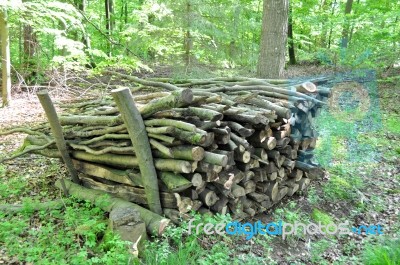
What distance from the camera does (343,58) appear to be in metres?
11.8

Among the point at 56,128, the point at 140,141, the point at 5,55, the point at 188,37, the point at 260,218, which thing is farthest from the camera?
the point at 188,37

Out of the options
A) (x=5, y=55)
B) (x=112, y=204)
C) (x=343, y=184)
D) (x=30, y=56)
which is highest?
(x=5, y=55)

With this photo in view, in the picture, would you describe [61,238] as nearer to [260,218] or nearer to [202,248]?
[202,248]

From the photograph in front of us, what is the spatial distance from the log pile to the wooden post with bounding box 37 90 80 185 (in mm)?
115

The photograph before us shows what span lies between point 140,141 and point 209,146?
75cm

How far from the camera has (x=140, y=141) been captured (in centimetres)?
358

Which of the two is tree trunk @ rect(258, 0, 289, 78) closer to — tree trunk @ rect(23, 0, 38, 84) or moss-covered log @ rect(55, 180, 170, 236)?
moss-covered log @ rect(55, 180, 170, 236)

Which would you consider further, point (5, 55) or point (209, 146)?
point (5, 55)

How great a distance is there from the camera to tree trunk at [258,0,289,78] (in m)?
6.88

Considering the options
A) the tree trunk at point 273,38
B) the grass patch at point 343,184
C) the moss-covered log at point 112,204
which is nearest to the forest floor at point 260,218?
the grass patch at point 343,184

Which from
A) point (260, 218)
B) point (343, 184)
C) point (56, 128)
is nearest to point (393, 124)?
point (343, 184)

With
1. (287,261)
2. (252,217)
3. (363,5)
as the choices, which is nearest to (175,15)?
(252,217)

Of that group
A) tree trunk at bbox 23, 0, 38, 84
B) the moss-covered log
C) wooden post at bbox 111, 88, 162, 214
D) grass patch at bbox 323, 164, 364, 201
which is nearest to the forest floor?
grass patch at bbox 323, 164, 364, 201

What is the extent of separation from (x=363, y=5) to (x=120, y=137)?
45.7ft
